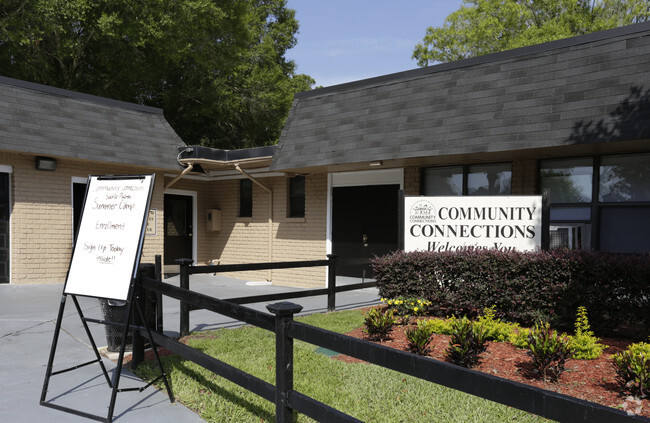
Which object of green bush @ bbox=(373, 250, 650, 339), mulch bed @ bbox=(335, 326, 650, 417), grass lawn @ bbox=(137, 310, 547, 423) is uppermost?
green bush @ bbox=(373, 250, 650, 339)

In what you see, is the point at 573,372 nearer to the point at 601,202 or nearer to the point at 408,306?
the point at 408,306

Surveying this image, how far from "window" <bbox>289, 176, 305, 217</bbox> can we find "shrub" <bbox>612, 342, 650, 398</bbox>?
10.2 m

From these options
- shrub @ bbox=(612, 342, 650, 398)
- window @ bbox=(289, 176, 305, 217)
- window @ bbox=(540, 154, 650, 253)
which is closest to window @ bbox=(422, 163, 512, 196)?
window @ bbox=(540, 154, 650, 253)

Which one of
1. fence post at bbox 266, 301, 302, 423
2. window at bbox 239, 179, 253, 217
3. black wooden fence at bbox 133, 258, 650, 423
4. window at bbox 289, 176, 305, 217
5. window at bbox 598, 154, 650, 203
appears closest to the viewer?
black wooden fence at bbox 133, 258, 650, 423

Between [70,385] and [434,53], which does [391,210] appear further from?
[434,53]

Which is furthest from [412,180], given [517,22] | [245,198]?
[517,22]

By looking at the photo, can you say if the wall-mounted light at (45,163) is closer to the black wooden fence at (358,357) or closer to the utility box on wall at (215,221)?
the utility box on wall at (215,221)

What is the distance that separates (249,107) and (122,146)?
14.9 meters

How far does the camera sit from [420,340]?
543 centimetres

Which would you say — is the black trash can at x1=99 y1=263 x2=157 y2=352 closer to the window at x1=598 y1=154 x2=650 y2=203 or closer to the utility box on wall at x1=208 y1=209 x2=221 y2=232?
the window at x1=598 y1=154 x2=650 y2=203

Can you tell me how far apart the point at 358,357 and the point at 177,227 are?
14137 mm

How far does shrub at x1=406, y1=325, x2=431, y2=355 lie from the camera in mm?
5426

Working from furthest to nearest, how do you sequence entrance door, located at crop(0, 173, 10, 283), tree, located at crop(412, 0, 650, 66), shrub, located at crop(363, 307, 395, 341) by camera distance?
tree, located at crop(412, 0, 650, 66) < entrance door, located at crop(0, 173, 10, 283) < shrub, located at crop(363, 307, 395, 341)

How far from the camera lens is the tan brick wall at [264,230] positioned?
43.8 feet
